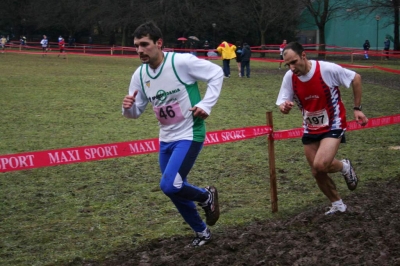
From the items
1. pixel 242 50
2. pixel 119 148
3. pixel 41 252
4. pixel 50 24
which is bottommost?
pixel 41 252

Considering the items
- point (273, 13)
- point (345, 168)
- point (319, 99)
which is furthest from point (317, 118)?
point (273, 13)

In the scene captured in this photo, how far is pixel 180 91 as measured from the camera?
19.2 feet

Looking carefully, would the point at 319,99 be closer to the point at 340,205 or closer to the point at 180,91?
the point at 340,205

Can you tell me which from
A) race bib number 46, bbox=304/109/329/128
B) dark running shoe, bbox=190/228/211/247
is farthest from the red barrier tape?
dark running shoe, bbox=190/228/211/247

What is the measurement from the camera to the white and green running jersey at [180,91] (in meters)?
5.86

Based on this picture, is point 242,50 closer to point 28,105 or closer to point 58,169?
point 28,105

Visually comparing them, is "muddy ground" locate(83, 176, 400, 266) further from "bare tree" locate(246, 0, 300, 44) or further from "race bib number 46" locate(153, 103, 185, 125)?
"bare tree" locate(246, 0, 300, 44)

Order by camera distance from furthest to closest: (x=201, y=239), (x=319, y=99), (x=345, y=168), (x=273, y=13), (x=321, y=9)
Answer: (x=321, y=9), (x=273, y=13), (x=345, y=168), (x=319, y=99), (x=201, y=239)

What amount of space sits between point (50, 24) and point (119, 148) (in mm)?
68422

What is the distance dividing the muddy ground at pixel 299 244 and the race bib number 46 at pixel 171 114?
122 cm

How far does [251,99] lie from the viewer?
2036cm

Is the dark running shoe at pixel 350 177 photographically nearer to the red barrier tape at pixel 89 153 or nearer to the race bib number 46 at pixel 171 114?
the red barrier tape at pixel 89 153

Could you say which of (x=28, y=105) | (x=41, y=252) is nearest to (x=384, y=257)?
(x=41, y=252)

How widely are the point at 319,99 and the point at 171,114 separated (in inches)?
68.5
